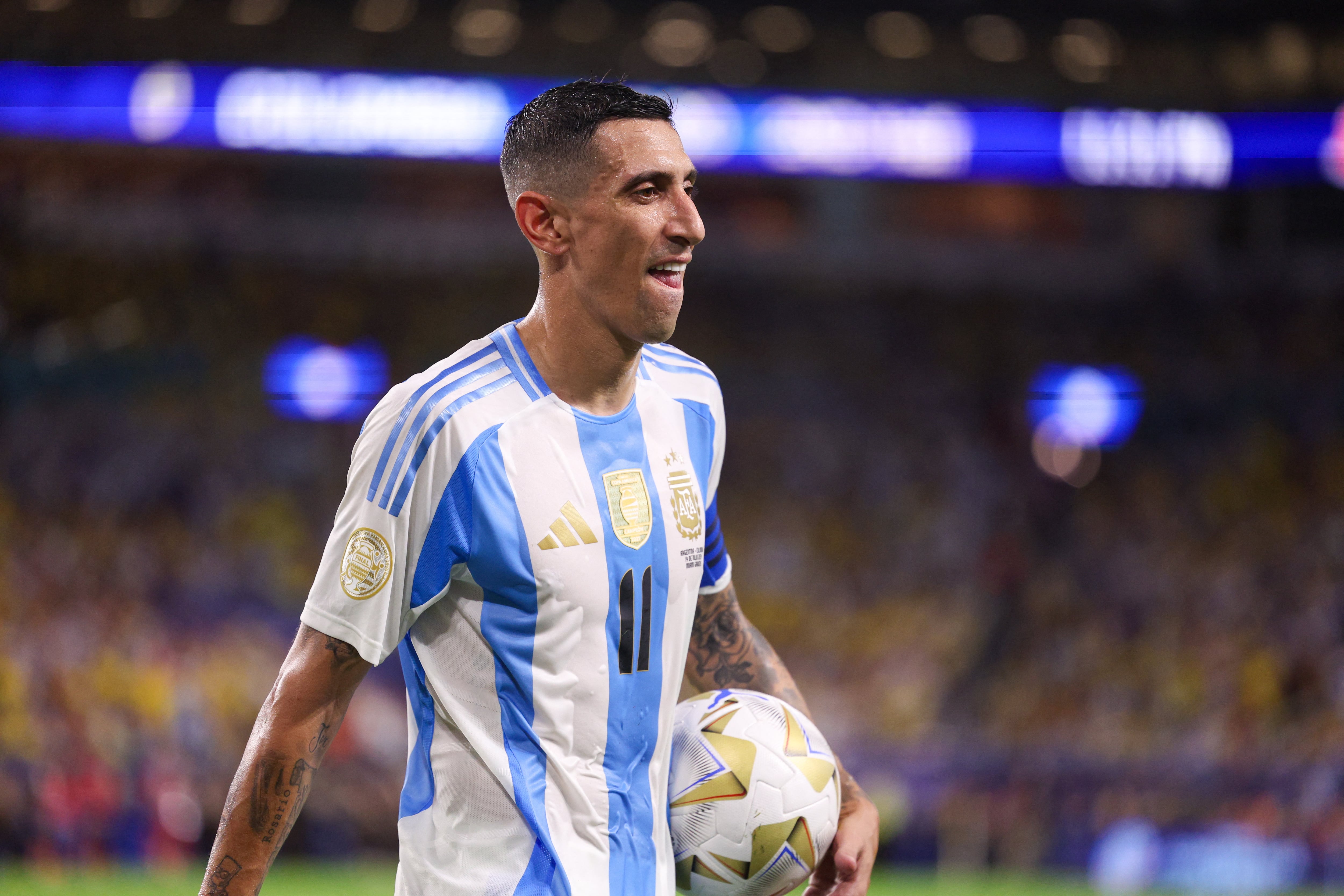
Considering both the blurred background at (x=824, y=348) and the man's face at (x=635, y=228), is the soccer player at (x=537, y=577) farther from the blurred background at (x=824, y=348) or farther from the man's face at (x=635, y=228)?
the blurred background at (x=824, y=348)

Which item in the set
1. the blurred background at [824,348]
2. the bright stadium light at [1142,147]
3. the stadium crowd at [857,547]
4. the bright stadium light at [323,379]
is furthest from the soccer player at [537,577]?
Result: the bright stadium light at [1142,147]

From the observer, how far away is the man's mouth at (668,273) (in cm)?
255

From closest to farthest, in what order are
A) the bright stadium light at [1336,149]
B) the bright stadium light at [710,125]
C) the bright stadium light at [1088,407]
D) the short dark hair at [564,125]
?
the short dark hair at [564,125], the bright stadium light at [710,125], the bright stadium light at [1336,149], the bright stadium light at [1088,407]

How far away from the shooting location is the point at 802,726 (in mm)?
2883

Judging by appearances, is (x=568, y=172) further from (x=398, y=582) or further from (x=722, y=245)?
(x=722, y=245)

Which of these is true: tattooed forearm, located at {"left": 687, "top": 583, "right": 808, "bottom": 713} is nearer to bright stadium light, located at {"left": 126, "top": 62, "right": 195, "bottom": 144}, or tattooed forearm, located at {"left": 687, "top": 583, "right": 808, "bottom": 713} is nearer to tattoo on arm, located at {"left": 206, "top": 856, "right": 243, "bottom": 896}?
tattoo on arm, located at {"left": 206, "top": 856, "right": 243, "bottom": 896}

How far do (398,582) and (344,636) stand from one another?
0.13m

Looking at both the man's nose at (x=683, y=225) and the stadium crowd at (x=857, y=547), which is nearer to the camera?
the man's nose at (x=683, y=225)

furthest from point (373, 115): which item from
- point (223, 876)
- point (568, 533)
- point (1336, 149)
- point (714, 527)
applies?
point (223, 876)

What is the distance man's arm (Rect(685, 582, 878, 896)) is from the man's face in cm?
74

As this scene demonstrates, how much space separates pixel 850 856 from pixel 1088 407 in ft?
49.8

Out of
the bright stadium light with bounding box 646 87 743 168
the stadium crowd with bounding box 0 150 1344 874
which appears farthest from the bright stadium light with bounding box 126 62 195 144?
the bright stadium light with bounding box 646 87 743 168

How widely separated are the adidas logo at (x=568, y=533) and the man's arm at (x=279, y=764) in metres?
0.39

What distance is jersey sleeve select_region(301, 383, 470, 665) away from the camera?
2318 mm
